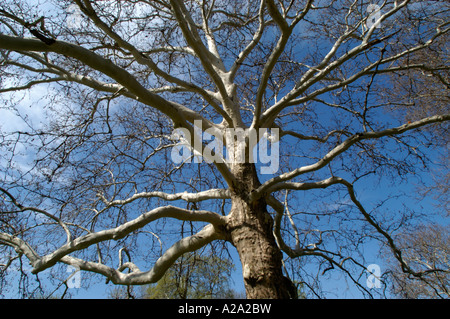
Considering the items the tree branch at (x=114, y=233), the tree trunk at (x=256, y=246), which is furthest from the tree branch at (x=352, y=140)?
the tree branch at (x=114, y=233)

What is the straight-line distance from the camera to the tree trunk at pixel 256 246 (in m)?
2.89

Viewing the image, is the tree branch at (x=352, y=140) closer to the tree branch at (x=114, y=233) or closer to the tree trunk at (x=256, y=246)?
the tree trunk at (x=256, y=246)

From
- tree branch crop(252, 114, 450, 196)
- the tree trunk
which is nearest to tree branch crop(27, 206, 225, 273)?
the tree trunk

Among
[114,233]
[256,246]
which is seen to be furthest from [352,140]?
[114,233]

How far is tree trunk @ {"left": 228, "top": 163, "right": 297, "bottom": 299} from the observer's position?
289 cm

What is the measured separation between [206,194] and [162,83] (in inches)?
102

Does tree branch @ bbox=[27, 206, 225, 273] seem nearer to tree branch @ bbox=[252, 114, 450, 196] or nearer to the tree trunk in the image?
the tree trunk

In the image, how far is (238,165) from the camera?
389cm

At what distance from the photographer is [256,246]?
10.2ft

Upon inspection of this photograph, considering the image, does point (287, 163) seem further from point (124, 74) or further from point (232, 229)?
point (124, 74)

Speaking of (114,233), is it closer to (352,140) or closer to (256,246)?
(256,246)
